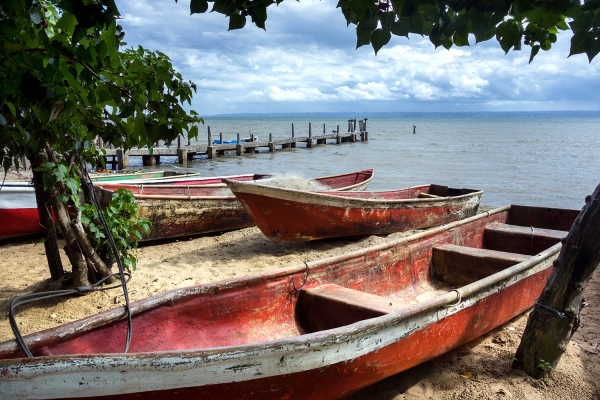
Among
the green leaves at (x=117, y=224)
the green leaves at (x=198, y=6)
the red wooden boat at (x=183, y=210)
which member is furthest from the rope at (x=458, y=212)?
the green leaves at (x=198, y=6)

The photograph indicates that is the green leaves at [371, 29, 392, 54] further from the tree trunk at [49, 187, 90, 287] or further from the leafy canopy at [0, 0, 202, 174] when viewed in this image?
the tree trunk at [49, 187, 90, 287]

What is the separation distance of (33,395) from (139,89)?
4.75 ft

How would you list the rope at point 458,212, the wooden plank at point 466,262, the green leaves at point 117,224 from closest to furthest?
the green leaves at point 117,224, the wooden plank at point 466,262, the rope at point 458,212

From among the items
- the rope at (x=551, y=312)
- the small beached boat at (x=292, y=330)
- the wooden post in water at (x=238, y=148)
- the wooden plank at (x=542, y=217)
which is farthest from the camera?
the wooden post in water at (x=238, y=148)

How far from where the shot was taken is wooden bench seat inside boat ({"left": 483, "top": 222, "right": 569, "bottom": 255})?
6145 millimetres

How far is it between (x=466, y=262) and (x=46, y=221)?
4621mm

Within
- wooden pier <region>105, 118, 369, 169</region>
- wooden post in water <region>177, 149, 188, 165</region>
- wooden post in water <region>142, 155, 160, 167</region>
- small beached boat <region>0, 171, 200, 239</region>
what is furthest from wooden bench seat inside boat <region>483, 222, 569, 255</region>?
wooden post in water <region>142, 155, 160, 167</region>

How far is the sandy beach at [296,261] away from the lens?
367 centimetres

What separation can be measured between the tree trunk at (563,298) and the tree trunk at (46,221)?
4580mm

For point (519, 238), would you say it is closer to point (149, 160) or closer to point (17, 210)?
point (17, 210)

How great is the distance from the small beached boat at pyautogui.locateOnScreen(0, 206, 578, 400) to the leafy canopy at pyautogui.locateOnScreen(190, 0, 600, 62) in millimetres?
1636

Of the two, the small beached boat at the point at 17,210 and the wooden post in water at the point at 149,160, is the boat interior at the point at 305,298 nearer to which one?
the small beached boat at the point at 17,210

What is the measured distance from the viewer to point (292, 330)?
13.2ft

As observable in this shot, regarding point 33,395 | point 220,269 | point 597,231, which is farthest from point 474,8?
point 220,269
